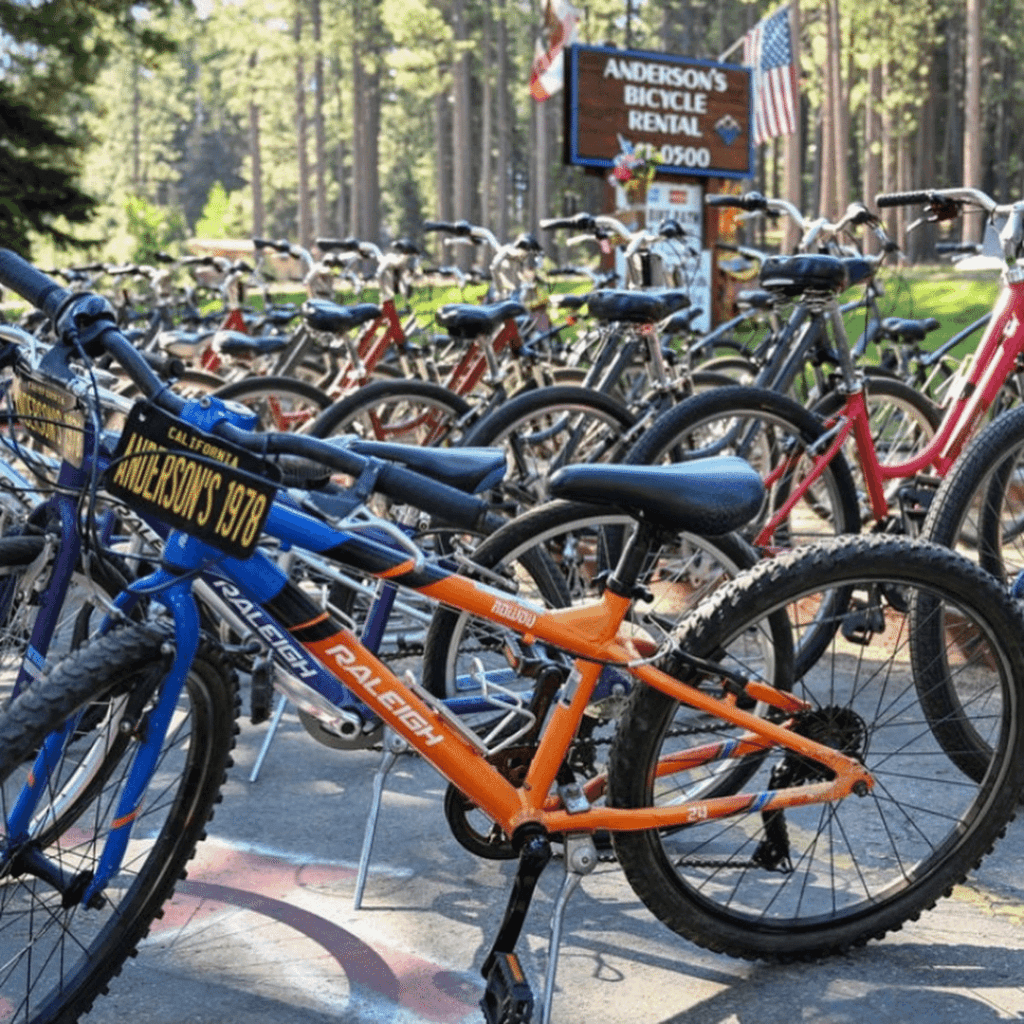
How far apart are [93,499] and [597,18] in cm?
5428

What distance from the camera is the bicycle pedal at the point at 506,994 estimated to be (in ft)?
8.61

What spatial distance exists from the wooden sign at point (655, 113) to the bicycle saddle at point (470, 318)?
8.84 m

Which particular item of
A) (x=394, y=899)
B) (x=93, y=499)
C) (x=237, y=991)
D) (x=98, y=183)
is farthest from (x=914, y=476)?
(x=98, y=183)

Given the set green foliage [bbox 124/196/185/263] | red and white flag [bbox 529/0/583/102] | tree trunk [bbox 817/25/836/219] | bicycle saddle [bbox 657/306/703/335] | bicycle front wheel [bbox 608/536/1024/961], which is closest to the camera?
bicycle front wheel [bbox 608/536/1024/961]

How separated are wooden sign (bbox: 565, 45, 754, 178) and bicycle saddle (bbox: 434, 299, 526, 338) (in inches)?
348

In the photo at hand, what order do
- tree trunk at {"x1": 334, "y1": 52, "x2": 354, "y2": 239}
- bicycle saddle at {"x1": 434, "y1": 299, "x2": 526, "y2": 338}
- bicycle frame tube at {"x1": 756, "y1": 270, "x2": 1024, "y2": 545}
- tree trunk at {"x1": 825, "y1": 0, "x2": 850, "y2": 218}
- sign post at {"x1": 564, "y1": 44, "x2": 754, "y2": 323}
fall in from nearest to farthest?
bicycle frame tube at {"x1": 756, "y1": 270, "x2": 1024, "y2": 545}
bicycle saddle at {"x1": 434, "y1": 299, "x2": 526, "y2": 338}
sign post at {"x1": 564, "y1": 44, "x2": 754, "y2": 323}
tree trunk at {"x1": 825, "y1": 0, "x2": 850, "y2": 218}
tree trunk at {"x1": 334, "y1": 52, "x2": 354, "y2": 239}

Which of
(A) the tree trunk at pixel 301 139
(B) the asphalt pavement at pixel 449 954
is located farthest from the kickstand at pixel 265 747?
(A) the tree trunk at pixel 301 139

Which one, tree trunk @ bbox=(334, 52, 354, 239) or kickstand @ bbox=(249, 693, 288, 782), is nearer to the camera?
kickstand @ bbox=(249, 693, 288, 782)

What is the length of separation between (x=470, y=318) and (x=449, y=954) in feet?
11.4

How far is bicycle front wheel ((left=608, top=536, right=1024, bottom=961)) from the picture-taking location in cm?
283

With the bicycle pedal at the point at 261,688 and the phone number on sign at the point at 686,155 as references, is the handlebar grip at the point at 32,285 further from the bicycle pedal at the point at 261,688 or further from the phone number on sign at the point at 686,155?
the phone number on sign at the point at 686,155

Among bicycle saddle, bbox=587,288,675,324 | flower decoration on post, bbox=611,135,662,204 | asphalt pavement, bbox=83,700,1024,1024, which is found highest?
flower decoration on post, bbox=611,135,662,204

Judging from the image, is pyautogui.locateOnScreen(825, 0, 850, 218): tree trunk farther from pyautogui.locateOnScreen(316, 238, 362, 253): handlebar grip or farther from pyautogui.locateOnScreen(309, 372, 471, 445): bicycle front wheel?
pyautogui.locateOnScreen(309, 372, 471, 445): bicycle front wheel

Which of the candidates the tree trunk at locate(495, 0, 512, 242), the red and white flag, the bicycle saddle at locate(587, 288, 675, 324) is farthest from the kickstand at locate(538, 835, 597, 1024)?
the tree trunk at locate(495, 0, 512, 242)
